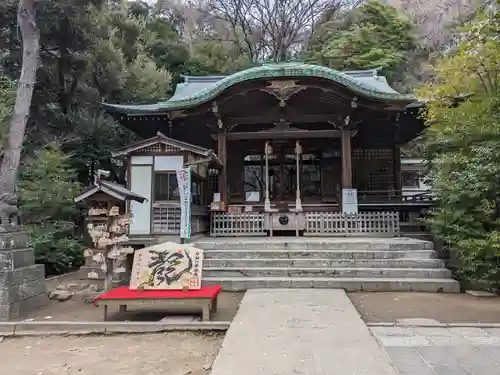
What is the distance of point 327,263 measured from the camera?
7.91 m

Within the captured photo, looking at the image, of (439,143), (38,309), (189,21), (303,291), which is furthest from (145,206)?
(189,21)

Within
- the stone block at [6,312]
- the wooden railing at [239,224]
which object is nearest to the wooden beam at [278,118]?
the wooden railing at [239,224]

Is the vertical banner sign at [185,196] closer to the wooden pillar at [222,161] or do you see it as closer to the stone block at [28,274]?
the wooden pillar at [222,161]

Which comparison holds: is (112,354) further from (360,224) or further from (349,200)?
(349,200)

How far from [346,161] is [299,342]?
27.6 feet

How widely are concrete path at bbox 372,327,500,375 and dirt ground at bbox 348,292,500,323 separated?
64cm

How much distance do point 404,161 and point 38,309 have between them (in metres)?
19.2

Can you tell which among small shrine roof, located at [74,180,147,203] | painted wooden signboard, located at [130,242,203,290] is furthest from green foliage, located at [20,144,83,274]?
painted wooden signboard, located at [130,242,203,290]

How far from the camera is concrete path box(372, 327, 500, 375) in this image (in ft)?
11.4

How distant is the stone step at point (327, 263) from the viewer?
306 inches

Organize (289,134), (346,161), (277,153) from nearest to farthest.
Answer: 1. (346,161)
2. (289,134)
3. (277,153)

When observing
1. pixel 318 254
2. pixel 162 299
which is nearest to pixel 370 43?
pixel 318 254

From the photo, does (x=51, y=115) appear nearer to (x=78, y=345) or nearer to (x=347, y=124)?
(x=347, y=124)

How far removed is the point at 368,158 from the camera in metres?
13.9
